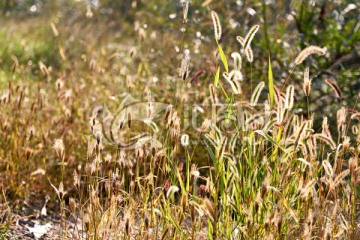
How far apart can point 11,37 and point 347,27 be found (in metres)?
5.41

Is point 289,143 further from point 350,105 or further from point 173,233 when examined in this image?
point 350,105

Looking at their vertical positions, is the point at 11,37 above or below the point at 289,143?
above

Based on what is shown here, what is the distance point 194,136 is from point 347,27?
1474 millimetres

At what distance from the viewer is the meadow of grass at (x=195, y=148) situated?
2088 millimetres

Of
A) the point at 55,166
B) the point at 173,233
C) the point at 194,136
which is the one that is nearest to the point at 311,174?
the point at 173,233

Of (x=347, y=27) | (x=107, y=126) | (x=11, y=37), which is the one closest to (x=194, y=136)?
(x=107, y=126)

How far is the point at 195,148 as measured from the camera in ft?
10.1

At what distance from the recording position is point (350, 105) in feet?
13.1

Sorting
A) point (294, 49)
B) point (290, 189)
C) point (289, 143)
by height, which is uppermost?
point (294, 49)

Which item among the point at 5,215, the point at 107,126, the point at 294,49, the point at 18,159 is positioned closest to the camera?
the point at 5,215

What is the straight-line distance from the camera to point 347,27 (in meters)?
4.31

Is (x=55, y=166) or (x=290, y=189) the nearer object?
(x=290, y=189)

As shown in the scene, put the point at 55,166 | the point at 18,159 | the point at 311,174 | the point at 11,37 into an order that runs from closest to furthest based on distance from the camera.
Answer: the point at 311,174 → the point at 18,159 → the point at 55,166 → the point at 11,37

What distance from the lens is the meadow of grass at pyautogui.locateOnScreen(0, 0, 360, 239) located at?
2088 millimetres
